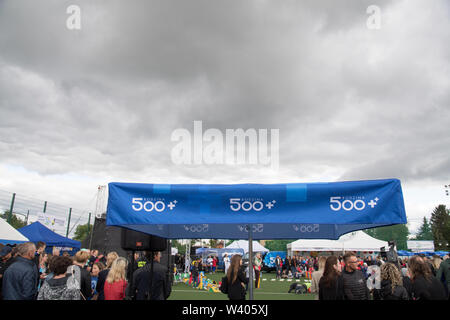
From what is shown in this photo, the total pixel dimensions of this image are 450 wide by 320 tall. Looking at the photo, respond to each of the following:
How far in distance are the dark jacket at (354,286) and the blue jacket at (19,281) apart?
436 cm

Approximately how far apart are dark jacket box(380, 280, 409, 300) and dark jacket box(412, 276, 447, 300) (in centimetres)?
17

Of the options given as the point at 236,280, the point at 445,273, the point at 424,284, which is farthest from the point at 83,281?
the point at 445,273

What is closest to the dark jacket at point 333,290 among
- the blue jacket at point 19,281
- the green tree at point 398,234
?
the blue jacket at point 19,281

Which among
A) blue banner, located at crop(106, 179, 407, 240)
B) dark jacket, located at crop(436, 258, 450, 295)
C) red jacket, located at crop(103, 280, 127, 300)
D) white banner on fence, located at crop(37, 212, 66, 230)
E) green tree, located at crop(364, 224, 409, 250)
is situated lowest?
red jacket, located at crop(103, 280, 127, 300)

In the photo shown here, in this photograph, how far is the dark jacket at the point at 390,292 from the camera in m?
4.59

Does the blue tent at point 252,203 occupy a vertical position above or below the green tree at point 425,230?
below

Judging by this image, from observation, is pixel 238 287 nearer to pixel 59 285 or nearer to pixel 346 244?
pixel 59 285

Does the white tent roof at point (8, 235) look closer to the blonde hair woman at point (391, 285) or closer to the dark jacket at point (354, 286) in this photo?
the dark jacket at point (354, 286)

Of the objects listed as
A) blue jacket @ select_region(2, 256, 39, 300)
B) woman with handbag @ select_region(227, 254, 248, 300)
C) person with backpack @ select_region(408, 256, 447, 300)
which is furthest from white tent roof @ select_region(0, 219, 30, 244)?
person with backpack @ select_region(408, 256, 447, 300)

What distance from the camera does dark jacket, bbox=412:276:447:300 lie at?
14.1 ft

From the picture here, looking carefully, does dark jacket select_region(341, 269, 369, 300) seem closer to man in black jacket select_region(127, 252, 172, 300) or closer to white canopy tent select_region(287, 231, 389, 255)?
man in black jacket select_region(127, 252, 172, 300)

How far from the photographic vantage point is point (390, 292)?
15.4 ft

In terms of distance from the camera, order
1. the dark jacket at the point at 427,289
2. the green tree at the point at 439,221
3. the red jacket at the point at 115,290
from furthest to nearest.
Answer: the green tree at the point at 439,221 → the red jacket at the point at 115,290 → the dark jacket at the point at 427,289

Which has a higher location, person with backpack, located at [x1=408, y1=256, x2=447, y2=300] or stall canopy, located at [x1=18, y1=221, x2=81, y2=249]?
stall canopy, located at [x1=18, y1=221, x2=81, y2=249]
